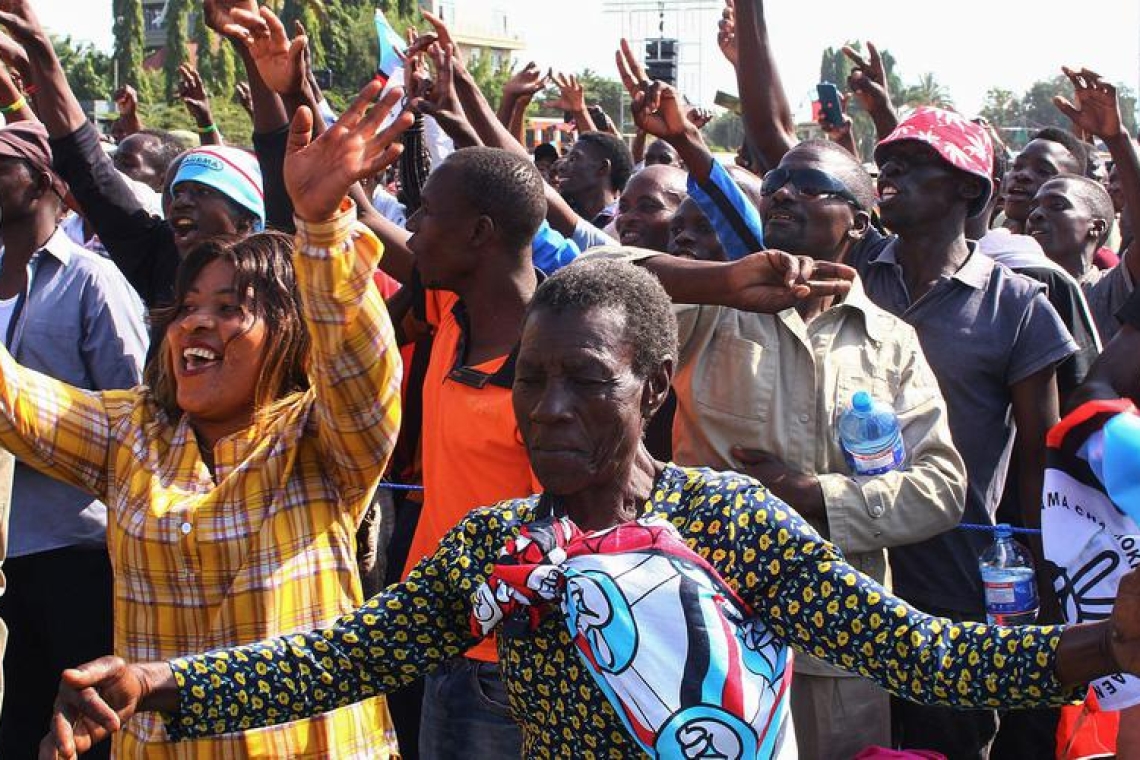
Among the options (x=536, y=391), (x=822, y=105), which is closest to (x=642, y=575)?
(x=536, y=391)

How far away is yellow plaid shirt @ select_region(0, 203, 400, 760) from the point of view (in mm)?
3061

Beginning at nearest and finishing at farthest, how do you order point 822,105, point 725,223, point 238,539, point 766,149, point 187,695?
1. point 187,695
2. point 238,539
3. point 725,223
4. point 766,149
5. point 822,105

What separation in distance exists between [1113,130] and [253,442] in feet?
12.8

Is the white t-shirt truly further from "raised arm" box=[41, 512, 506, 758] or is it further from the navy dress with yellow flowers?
"raised arm" box=[41, 512, 506, 758]

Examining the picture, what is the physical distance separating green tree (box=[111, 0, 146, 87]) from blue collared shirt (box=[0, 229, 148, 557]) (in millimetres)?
59757

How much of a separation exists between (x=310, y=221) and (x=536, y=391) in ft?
2.11

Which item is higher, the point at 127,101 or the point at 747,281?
the point at 747,281

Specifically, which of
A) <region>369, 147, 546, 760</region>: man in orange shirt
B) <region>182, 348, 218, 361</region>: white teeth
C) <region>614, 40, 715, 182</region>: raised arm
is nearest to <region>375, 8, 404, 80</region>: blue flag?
<region>614, 40, 715, 182</region>: raised arm

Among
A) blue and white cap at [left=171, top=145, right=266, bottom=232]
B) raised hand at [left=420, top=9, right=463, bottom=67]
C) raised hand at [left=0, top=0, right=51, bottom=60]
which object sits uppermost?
raised hand at [left=0, top=0, right=51, bottom=60]

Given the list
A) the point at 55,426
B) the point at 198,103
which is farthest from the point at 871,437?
the point at 198,103

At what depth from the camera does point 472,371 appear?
3688 millimetres

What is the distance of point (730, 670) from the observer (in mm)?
2357

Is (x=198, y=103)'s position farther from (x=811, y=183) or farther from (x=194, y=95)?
(x=811, y=183)

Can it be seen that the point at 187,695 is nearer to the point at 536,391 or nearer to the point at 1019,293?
the point at 536,391
